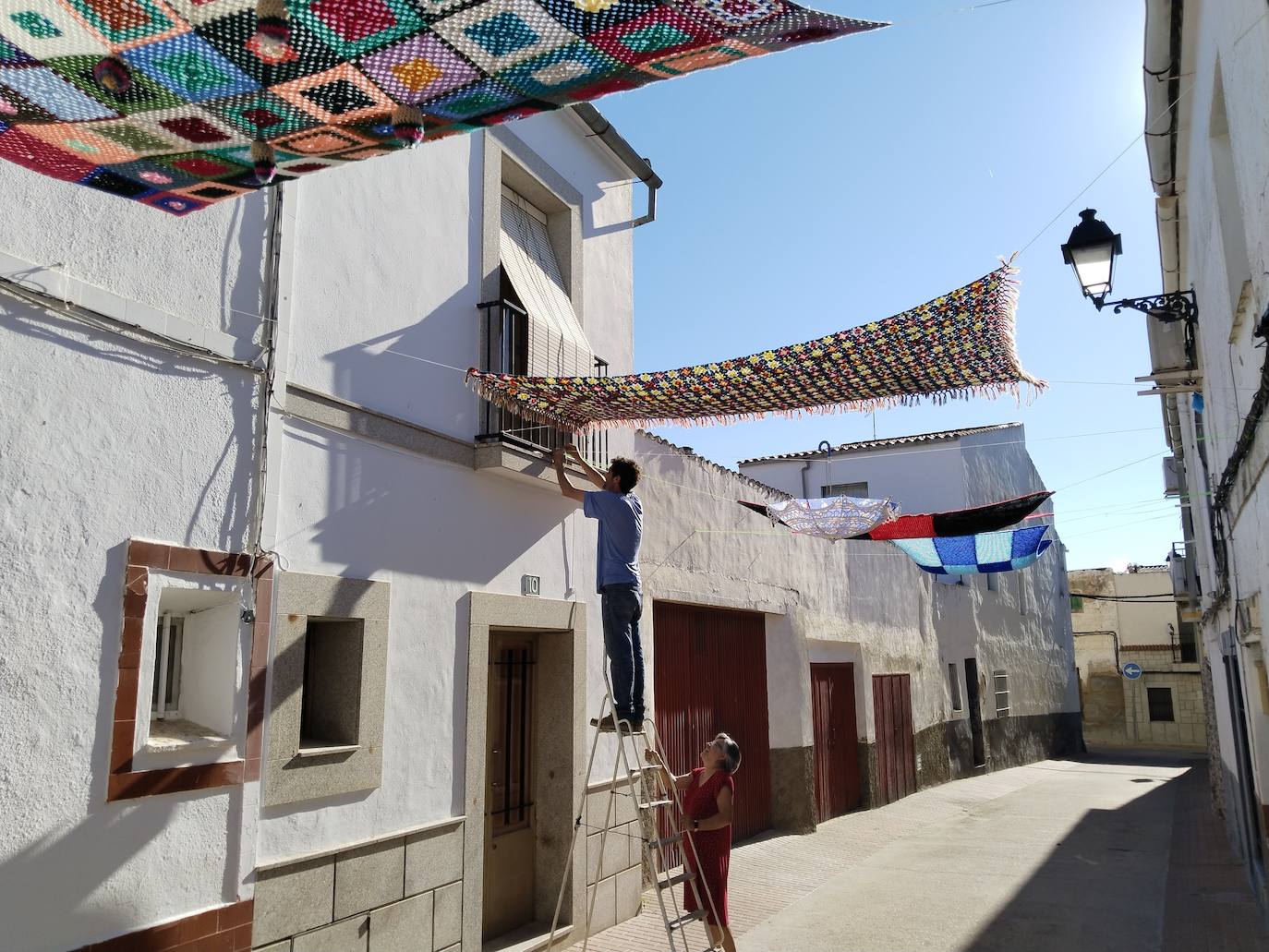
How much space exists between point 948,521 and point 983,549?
251 cm

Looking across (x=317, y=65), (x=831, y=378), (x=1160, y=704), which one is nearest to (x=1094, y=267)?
(x=831, y=378)

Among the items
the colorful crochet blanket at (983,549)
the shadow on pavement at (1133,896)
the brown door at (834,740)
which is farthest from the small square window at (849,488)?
the shadow on pavement at (1133,896)

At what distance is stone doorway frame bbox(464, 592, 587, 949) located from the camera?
6109 millimetres

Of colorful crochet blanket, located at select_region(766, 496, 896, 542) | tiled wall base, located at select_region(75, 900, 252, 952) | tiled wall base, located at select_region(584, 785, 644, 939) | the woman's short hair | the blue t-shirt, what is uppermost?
colorful crochet blanket, located at select_region(766, 496, 896, 542)

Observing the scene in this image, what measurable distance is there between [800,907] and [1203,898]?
3.53 metres

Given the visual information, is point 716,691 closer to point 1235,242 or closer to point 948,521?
point 948,521

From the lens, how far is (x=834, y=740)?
12430mm

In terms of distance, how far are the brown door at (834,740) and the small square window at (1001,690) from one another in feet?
23.0

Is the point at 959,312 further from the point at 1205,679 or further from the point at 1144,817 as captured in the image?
the point at 1205,679

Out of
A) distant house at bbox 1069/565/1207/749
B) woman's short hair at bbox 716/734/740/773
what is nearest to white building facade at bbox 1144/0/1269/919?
woman's short hair at bbox 716/734/740/773

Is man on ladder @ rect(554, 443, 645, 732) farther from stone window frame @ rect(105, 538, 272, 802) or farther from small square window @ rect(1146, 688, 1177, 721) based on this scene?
small square window @ rect(1146, 688, 1177, 721)

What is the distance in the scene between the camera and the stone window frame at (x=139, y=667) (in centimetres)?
390

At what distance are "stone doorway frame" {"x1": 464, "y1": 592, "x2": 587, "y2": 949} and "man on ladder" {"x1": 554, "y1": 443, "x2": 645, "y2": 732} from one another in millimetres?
800

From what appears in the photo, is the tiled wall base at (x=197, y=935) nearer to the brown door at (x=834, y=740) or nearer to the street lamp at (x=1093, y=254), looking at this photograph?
the street lamp at (x=1093, y=254)
